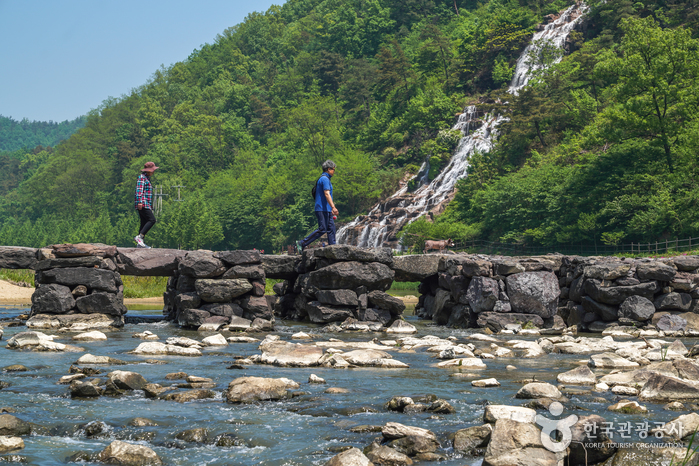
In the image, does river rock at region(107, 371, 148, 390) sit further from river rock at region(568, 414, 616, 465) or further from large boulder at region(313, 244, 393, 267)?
large boulder at region(313, 244, 393, 267)

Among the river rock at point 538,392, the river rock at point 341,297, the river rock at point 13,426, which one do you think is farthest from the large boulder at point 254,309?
the river rock at point 13,426

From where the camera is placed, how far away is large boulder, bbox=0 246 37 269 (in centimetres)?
1266

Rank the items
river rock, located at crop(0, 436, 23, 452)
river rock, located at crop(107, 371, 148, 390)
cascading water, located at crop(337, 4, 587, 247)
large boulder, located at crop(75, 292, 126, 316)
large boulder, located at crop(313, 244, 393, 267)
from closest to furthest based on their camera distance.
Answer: river rock, located at crop(0, 436, 23, 452)
river rock, located at crop(107, 371, 148, 390)
large boulder, located at crop(75, 292, 126, 316)
large boulder, located at crop(313, 244, 393, 267)
cascading water, located at crop(337, 4, 587, 247)

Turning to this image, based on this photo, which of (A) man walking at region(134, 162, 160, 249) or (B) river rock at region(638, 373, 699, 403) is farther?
(A) man walking at region(134, 162, 160, 249)

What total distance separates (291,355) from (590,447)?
4.72 m

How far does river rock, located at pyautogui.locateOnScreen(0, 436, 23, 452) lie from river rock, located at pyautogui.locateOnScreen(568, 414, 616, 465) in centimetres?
400

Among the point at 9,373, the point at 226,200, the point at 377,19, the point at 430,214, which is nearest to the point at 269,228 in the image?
the point at 226,200

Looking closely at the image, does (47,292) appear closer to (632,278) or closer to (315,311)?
(315,311)

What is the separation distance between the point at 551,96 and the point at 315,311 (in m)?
43.4

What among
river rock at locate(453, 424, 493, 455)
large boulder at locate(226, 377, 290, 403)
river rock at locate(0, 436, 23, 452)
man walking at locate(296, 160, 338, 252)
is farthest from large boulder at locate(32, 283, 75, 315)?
river rock at locate(453, 424, 493, 455)

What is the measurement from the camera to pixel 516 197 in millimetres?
42219

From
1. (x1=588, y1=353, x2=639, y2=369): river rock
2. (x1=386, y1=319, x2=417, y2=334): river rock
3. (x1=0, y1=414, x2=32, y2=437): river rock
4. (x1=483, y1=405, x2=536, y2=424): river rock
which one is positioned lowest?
(x1=386, y1=319, x2=417, y2=334): river rock

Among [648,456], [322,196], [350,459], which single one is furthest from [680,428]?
[322,196]

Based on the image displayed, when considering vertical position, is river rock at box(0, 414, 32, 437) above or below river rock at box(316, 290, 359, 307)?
above
